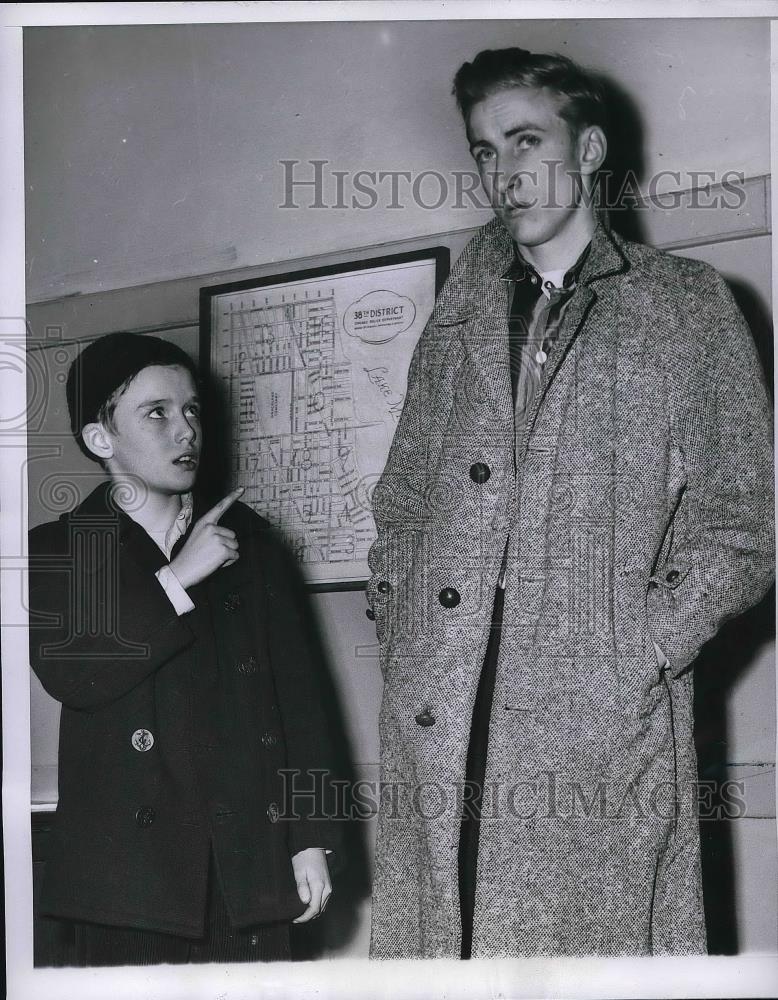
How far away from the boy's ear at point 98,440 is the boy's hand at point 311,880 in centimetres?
70

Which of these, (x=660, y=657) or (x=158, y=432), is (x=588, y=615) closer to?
(x=660, y=657)

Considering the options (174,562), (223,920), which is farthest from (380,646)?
(223,920)

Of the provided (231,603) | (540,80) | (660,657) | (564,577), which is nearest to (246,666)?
(231,603)

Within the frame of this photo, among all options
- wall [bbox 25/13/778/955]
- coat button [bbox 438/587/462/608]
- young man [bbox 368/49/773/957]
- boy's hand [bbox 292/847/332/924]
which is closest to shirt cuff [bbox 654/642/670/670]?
young man [bbox 368/49/773/957]

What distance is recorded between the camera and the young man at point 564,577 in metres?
1.66

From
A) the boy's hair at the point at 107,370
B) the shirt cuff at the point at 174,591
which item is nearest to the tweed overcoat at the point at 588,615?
the shirt cuff at the point at 174,591

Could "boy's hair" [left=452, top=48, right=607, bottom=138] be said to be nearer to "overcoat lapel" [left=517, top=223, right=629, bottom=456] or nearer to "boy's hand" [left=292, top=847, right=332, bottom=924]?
"overcoat lapel" [left=517, top=223, right=629, bottom=456]

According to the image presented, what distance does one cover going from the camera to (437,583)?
5.69ft

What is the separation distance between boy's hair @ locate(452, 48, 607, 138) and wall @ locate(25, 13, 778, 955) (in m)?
0.03

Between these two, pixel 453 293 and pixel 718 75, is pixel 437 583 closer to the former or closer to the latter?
pixel 453 293

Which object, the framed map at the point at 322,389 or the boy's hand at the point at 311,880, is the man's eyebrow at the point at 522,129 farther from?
the boy's hand at the point at 311,880

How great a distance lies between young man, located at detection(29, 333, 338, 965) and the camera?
1.75m

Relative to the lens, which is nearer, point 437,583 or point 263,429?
point 437,583

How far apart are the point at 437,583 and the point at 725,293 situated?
0.61m
